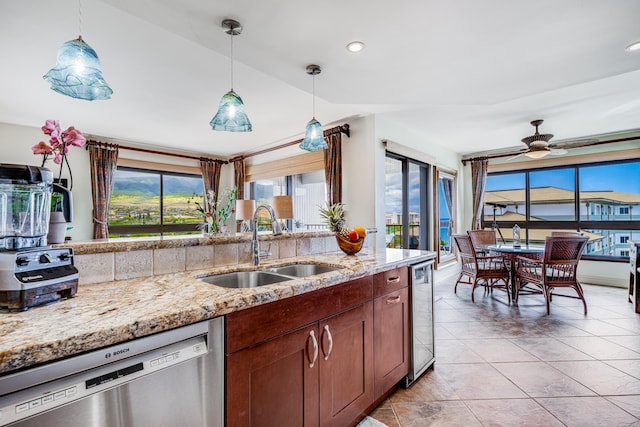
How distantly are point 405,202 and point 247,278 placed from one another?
10.9ft

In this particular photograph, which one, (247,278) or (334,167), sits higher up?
(334,167)

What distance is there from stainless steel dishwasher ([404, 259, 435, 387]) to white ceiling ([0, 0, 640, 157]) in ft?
4.88

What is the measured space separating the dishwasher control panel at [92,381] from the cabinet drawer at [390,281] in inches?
43.7

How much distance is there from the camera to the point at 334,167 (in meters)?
4.07

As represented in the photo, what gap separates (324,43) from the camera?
1892 millimetres

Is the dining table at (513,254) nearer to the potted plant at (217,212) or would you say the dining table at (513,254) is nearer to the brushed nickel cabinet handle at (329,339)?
the brushed nickel cabinet handle at (329,339)

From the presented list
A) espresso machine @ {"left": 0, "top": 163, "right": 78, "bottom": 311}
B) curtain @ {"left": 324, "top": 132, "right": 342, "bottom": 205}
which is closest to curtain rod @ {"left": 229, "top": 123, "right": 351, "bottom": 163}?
curtain @ {"left": 324, "top": 132, "right": 342, "bottom": 205}

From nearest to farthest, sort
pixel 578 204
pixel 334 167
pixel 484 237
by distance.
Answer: pixel 334 167 → pixel 484 237 → pixel 578 204

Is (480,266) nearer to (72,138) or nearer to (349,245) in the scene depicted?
(349,245)

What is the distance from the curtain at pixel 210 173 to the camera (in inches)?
243

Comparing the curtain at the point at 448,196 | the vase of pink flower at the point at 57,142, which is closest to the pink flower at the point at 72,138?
the vase of pink flower at the point at 57,142

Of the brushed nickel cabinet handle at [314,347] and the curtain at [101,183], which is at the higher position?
the curtain at [101,183]

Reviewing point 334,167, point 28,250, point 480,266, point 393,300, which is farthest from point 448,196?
point 28,250

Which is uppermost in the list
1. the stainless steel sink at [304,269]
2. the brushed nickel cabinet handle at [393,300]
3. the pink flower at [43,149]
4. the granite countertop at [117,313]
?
the pink flower at [43,149]
